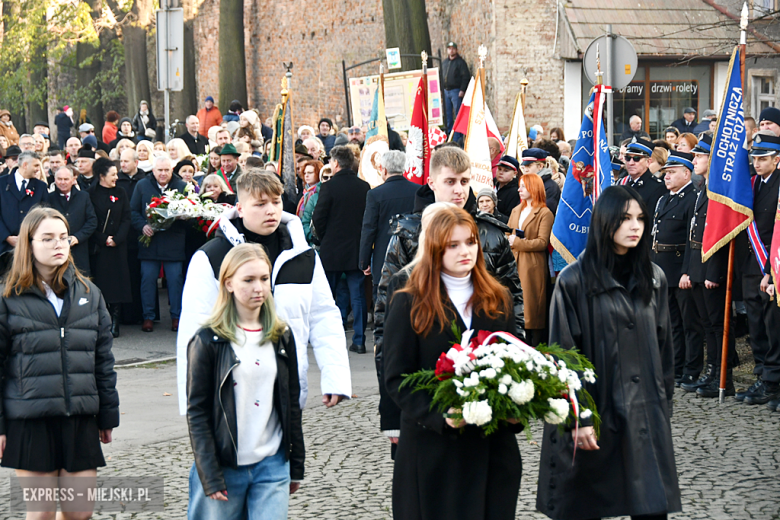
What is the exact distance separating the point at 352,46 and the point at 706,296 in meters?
21.8

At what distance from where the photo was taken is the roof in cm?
2111

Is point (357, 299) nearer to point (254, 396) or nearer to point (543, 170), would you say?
point (543, 170)

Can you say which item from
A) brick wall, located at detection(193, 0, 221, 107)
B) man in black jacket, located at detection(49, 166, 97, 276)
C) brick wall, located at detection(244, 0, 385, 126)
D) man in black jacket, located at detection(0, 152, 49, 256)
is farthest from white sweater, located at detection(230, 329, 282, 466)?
brick wall, located at detection(193, 0, 221, 107)

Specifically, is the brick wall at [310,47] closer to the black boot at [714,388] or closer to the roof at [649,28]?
the roof at [649,28]

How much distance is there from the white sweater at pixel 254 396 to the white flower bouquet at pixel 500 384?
617mm

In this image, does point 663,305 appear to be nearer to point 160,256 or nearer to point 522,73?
point 160,256

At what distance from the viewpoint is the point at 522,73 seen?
21.7 meters

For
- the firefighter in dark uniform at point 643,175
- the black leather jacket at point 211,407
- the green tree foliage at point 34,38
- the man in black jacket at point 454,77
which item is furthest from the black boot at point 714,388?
the green tree foliage at point 34,38

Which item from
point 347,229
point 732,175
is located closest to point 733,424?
point 732,175

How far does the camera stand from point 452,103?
900 inches

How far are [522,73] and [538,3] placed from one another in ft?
4.88

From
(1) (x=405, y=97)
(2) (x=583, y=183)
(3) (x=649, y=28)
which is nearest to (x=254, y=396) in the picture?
(2) (x=583, y=183)

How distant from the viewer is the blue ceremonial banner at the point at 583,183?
955 cm

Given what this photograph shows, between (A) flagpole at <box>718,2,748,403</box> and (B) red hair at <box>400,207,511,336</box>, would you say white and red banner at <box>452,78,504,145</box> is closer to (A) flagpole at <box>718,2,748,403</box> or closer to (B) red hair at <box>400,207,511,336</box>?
(A) flagpole at <box>718,2,748,403</box>
